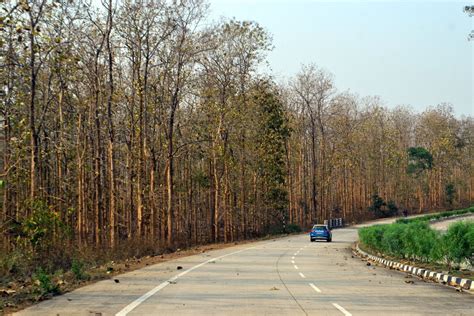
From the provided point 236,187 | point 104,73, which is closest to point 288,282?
point 104,73

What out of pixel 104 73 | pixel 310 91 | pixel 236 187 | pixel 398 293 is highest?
pixel 310 91

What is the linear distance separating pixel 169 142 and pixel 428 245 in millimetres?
22893

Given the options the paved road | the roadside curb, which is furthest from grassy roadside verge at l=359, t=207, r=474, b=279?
the paved road

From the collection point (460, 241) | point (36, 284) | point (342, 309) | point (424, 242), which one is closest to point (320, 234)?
point (424, 242)

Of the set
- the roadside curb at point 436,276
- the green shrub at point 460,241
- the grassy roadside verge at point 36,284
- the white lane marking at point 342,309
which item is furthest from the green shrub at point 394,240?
the white lane marking at point 342,309

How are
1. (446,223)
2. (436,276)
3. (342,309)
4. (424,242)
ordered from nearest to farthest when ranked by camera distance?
1. (342,309)
2. (436,276)
3. (424,242)
4. (446,223)

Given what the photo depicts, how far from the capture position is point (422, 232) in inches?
926

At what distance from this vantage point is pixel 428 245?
2283cm

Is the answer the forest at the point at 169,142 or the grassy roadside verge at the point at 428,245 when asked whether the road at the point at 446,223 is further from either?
the forest at the point at 169,142

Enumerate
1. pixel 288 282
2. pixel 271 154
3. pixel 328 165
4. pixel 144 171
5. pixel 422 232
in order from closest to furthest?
pixel 288 282 → pixel 422 232 → pixel 144 171 → pixel 271 154 → pixel 328 165

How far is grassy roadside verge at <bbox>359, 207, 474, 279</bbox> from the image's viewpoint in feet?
61.7

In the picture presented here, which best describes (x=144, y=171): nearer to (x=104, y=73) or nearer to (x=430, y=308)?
(x=104, y=73)

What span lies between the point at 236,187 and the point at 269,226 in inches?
450

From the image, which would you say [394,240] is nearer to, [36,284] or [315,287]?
[315,287]
